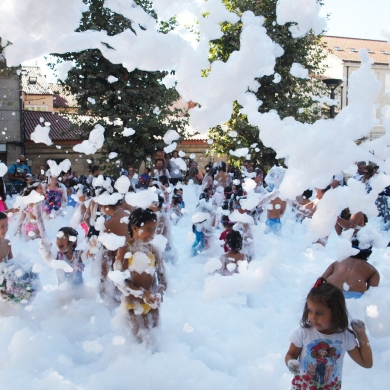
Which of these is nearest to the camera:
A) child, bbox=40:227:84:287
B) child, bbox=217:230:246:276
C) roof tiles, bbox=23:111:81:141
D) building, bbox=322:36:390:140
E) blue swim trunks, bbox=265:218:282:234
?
child, bbox=40:227:84:287

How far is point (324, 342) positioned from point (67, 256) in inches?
110

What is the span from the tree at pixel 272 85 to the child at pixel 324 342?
1331 centimetres

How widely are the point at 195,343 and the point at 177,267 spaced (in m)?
2.38

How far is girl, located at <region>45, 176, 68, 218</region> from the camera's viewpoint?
8750 mm

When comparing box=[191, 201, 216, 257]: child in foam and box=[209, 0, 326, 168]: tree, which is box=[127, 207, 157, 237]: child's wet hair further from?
box=[209, 0, 326, 168]: tree

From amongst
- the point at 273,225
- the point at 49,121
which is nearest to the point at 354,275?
the point at 273,225

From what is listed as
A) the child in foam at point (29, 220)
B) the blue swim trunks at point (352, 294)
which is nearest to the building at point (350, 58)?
the child in foam at point (29, 220)

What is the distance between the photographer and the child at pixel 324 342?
8.18 ft

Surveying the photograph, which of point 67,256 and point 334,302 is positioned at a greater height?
point 67,256

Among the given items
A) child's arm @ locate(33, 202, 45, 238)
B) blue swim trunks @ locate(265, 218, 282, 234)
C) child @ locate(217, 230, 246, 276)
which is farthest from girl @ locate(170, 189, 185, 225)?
child @ locate(217, 230, 246, 276)

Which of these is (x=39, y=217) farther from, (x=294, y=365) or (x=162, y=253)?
(x=294, y=365)

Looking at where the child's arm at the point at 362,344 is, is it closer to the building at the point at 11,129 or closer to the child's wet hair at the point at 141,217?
the child's wet hair at the point at 141,217

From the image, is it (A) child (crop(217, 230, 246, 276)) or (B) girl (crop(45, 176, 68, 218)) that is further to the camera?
(B) girl (crop(45, 176, 68, 218))

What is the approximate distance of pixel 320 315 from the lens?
249 centimetres
